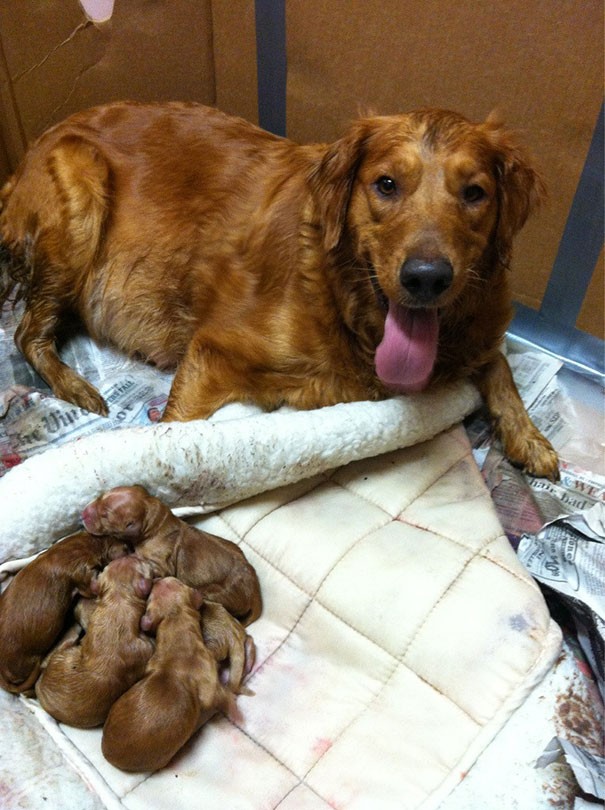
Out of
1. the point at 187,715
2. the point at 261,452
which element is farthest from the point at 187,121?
the point at 187,715

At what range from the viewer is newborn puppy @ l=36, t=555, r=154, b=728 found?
141 cm

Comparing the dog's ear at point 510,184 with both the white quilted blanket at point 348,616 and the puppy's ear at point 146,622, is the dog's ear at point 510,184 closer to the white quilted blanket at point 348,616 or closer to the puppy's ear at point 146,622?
the white quilted blanket at point 348,616

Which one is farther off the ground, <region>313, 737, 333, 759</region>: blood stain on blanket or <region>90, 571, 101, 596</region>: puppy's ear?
<region>90, 571, 101, 596</region>: puppy's ear

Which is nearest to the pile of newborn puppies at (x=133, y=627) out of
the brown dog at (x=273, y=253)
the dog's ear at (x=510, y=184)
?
the brown dog at (x=273, y=253)

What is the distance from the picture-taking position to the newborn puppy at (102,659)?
4.63 ft

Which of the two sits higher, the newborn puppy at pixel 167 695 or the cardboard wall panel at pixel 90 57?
the cardboard wall panel at pixel 90 57

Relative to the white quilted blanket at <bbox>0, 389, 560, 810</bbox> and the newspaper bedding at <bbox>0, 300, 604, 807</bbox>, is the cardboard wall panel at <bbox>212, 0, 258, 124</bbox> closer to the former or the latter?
the newspaper bedding at <bbox>0, 300, 604, 807</bbox>

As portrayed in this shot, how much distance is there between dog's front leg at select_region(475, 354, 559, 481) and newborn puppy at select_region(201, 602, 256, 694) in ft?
3.26

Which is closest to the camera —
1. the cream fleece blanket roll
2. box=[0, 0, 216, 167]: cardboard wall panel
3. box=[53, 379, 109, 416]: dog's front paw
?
the cream fleece blanket roll

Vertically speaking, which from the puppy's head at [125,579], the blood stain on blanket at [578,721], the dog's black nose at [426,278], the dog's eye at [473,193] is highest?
the dog's eye at [473,193]

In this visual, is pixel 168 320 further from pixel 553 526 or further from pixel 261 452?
pixel 553 526

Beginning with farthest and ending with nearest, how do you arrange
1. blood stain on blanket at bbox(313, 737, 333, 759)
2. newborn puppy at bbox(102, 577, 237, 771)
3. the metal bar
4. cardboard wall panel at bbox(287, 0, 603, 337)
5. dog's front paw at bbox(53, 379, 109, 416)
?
the metal bar → dog's front paw at bbox(53, 379, 109, 416) → cardboard wall panel at bbox(287, 0, 603, 337) → blood stain on blanket at bbox(313, 737, 333, 759) → newborn puppy at bbox(102, 577, 237, 771)

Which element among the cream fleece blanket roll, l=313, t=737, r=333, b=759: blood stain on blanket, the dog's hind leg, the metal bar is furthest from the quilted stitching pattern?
the metal bar

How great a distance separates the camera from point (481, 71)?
84.1 inches
